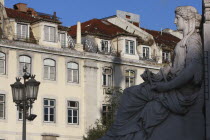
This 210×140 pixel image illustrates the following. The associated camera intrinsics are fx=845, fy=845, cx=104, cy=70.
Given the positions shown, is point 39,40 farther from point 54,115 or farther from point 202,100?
point 202,100

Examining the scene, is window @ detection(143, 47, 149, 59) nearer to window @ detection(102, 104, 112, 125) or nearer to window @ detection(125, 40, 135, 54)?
window @ detection(125, 40, 135, 54)

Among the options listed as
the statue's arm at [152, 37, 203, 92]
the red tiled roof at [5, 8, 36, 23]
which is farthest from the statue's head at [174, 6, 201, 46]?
the red tiled roof at [5, 8, 36, 23]

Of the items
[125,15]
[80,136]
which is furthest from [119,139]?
[125,15]

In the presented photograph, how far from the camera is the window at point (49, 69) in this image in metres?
60.0

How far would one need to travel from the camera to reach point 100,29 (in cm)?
6769

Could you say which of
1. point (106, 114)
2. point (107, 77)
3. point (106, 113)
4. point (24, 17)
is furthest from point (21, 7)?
point (106, 114)

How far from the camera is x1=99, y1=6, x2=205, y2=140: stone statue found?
1437cm

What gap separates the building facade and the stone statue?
4313 centimetres

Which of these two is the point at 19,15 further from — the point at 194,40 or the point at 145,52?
the point at 194,40

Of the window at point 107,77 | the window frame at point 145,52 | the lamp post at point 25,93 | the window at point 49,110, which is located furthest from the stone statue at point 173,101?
the window frame at point 145,52

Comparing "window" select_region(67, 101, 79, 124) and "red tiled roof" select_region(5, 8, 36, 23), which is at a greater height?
"red tiled roof" select_region(5, 8, 36, 23)

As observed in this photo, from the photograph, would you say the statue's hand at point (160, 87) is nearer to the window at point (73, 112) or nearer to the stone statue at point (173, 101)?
the stone statue at point (173, 101)

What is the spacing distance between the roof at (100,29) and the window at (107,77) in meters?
2.99

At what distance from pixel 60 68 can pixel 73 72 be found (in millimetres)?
1490
